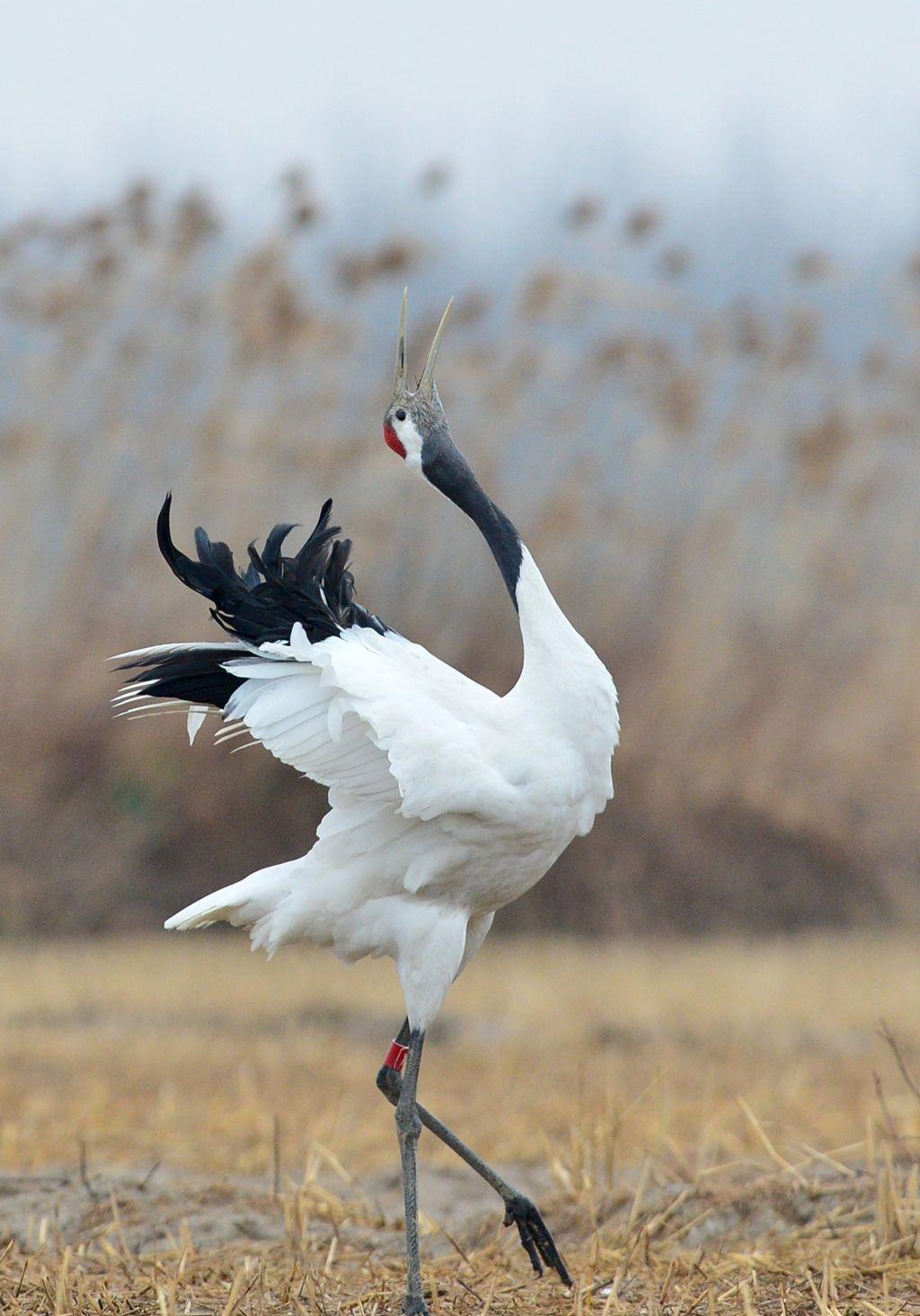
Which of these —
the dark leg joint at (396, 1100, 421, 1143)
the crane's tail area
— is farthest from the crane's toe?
the crane's tail area

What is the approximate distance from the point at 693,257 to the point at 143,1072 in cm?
494

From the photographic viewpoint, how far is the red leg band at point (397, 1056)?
386 cm

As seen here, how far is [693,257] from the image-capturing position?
865 centimetres

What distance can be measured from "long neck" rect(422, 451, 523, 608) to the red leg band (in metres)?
1.06

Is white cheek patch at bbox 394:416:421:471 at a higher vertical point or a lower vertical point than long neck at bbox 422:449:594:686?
higher

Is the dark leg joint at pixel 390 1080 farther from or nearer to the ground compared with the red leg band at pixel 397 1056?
nearer to the ground

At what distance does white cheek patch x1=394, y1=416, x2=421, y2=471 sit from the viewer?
4.01 metres

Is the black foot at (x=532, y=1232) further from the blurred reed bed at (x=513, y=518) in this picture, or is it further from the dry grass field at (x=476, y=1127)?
the blurred reed bed at (x=513, y=518)

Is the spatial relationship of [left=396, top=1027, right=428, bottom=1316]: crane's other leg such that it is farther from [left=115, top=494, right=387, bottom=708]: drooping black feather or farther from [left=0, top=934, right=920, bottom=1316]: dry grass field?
[left=115, top=494, right=387, bottom=708]: drooping black feather

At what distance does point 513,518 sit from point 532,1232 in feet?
18.1

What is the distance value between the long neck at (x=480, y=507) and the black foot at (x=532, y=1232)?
4.50 ft

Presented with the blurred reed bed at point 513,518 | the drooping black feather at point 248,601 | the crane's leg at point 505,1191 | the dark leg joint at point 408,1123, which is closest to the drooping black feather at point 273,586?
the drooping black feather at point 248,601

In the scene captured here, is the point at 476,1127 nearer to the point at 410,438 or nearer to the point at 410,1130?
the point at 410,1130

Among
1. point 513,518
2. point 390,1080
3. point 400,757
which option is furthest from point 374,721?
point 513,518
